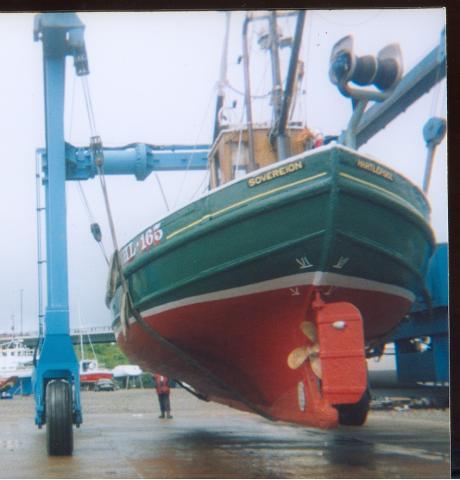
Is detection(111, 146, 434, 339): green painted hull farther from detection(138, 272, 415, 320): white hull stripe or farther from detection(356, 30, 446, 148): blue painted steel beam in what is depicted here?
detection(356, 30, 446, 148): blue painted steel beam

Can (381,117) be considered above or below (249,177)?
above

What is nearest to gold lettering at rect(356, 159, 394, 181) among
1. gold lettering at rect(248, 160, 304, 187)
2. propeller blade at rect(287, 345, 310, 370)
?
gold lettering at rect(248, 160, 304, 187)

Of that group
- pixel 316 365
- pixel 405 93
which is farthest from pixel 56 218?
pixel 405 93

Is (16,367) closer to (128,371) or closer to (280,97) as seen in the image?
(128,371)

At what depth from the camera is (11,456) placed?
5.30 m

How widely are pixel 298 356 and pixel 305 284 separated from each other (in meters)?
0.45

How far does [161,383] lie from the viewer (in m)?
5.71

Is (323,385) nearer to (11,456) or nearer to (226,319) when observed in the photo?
(226,319)

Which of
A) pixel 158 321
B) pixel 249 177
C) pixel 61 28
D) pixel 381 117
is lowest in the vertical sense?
pixel 158 321

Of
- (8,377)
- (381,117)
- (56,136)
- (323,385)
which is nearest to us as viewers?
(323,385)

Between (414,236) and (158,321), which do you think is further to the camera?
(158,321)

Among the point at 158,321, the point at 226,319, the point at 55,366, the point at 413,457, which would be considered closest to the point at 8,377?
the point at 55,366

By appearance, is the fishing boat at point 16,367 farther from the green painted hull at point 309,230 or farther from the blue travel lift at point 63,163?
the green painted hull at point 309,230

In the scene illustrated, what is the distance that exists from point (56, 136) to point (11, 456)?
209 cm
